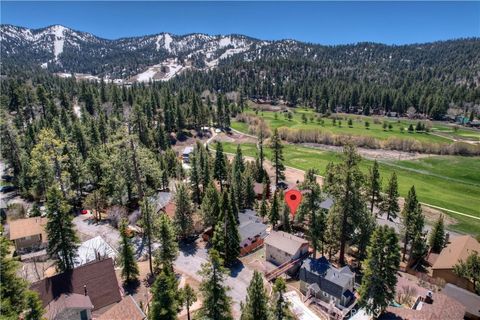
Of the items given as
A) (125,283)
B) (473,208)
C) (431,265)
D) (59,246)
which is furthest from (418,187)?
(59,246)

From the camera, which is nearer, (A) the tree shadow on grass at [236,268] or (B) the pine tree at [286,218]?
(A) the tree shadow on grass at [236,268]

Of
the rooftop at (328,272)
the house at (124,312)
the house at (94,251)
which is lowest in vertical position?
the house at (94,251)

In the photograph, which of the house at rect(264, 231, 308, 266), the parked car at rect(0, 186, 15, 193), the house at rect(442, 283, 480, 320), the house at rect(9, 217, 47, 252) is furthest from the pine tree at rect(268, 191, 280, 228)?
the parked car at rect(0, 186, 15, 193)

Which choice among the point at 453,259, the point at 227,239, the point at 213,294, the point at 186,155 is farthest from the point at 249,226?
the point at 186,155

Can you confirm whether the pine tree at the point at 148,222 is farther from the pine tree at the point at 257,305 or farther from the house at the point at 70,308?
the pine tree at the point at 257,305

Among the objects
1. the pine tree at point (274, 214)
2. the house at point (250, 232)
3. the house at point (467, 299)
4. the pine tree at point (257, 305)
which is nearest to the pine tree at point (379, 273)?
the house at point (467, 299)

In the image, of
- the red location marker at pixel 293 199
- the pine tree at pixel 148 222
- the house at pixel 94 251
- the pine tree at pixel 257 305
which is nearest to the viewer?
the pine tree at pixel 257 305

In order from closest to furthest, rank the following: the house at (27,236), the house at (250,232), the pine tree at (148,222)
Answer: the pine tree at (148,222) → the house at (27,236) → the house at (250,232)
